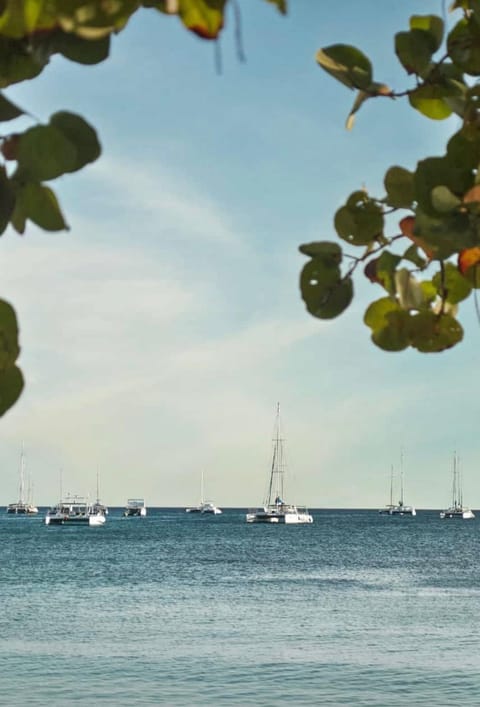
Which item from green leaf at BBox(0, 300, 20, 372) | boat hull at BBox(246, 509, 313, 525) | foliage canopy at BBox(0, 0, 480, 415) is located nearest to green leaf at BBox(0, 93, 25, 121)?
foliage canopy at BBox(0, 0, 480, 415)

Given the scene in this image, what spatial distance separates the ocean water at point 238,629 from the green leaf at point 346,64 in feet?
73.1

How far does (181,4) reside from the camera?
0.50 metres

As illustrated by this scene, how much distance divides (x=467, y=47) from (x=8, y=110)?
1.48 ft

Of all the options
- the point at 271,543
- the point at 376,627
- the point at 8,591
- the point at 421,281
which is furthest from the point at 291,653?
the point at 271,543

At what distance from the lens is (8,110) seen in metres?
0.69

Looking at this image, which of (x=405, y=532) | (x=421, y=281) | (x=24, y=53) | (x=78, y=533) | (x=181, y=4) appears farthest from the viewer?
(x=405, y=532)

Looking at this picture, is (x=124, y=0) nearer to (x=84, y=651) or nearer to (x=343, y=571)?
(x=84, y=651)

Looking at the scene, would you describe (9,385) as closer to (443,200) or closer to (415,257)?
(443,200)

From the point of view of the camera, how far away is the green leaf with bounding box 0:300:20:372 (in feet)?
2.00

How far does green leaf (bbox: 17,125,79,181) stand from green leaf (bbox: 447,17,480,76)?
471 mm

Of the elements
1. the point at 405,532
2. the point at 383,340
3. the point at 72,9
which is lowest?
the point at 405,532

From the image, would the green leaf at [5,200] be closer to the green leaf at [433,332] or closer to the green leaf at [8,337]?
the green leaf at [8,337]

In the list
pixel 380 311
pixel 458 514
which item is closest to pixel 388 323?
pixel 380 311

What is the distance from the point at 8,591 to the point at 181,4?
4857 cm
